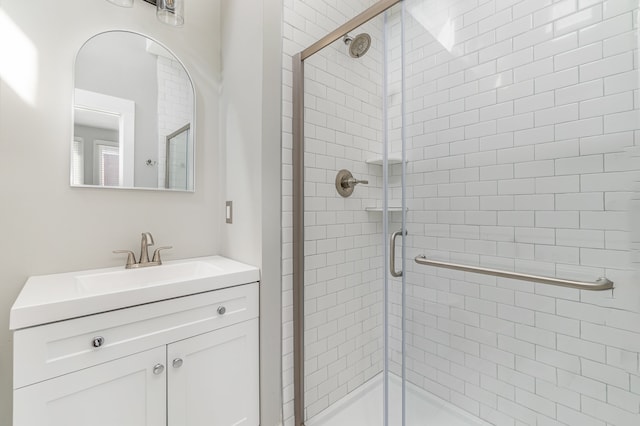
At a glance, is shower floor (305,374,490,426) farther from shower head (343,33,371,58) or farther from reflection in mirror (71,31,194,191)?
shower head (343,33,371,58)

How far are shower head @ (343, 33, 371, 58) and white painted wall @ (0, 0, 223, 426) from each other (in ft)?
3.36

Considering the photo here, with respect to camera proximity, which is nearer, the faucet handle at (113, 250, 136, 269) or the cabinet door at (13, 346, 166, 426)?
the cabinet door at (13, 346, 166, 426)

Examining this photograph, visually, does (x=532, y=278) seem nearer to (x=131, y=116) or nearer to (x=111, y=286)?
(x=111, y=286)

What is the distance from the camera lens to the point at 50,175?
4.08 ft

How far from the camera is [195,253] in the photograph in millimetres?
1660

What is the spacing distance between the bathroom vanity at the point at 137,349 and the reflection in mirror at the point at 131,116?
512mm

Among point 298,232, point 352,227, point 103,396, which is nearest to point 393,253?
point 352,227

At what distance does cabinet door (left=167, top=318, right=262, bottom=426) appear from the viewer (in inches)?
43.3

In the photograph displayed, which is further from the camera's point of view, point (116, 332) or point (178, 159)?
point (178, 159)

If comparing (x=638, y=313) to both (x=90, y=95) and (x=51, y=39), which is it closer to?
(x=90, y=95)

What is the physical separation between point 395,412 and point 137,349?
4.25ft

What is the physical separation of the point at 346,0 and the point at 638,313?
2295 millimetres

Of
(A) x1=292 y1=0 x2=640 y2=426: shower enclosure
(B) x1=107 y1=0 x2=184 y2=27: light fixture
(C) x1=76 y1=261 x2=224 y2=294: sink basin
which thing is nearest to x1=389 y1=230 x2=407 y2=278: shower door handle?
(A) x1=292 y1=0 x2=640 y2=426: shower enclosure

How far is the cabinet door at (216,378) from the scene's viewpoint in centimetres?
110
